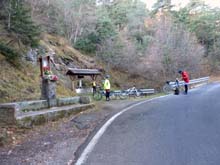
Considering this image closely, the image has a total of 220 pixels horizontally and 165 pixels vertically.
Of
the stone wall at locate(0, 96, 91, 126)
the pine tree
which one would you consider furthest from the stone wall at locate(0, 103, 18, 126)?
the pine tree

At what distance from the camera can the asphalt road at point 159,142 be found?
598 centimetres

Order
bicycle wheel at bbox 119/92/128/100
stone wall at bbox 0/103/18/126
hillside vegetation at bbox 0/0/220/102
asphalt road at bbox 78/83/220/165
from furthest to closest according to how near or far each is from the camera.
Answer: bicycle wheel at bbox 119/92/128/100, hillside vegetation at bbox 0/0/220/102, stone wall at bbox 0/103/18/126, asphalt road at bbox 78/83/220/165

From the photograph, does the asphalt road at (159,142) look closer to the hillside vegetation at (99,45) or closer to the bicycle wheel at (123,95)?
the hillside vegetation at (99,45)

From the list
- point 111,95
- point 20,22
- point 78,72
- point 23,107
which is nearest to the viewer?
point 23,107

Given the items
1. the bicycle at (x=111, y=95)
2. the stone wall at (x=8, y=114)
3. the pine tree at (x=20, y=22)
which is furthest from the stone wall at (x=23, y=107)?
the bicycle at (x=111, y=95)

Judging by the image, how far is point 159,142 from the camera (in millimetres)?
7301

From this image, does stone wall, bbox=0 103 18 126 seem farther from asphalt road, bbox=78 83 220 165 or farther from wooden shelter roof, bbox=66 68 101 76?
wooden shelter roof, bbox=66 68 101 76

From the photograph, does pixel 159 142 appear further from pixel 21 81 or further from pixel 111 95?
pixel 111 95


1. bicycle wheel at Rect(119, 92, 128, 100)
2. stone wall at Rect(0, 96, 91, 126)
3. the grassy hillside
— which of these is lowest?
bicycle wheel at Rect(119, 92, 128, 100)

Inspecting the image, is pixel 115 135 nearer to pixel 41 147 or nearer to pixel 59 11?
pixel 41 147

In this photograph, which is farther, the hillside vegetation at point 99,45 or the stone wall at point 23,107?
the hillside vegetation at point 99,45

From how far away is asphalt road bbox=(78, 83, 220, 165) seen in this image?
5977 millimetres

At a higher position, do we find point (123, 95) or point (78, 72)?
point (78, 72)

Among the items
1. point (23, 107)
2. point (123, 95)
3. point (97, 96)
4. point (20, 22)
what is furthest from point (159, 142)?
point (123, 95)
